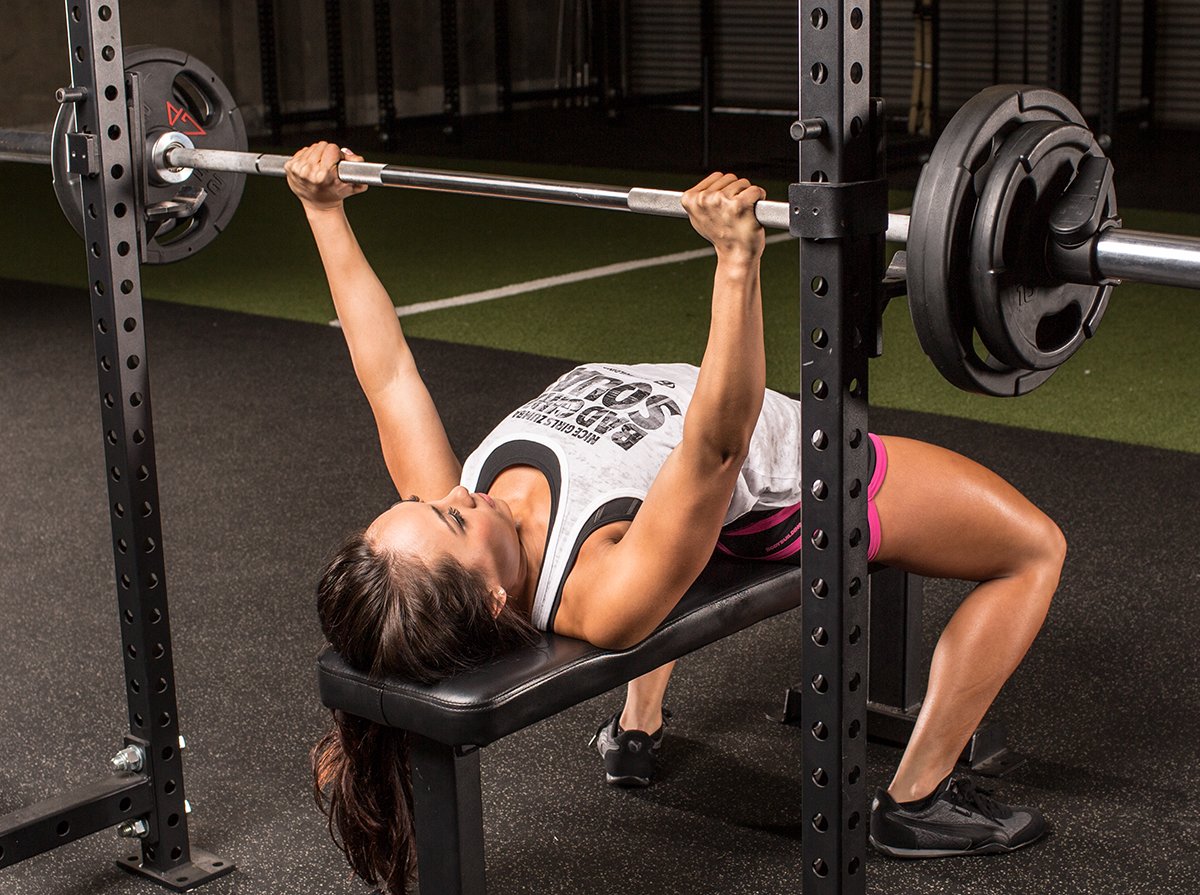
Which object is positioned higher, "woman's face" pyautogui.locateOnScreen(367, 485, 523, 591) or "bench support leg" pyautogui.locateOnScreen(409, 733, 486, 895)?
"woman's face" pyautogui.locateOnScreen(367, 485, 523, 591)

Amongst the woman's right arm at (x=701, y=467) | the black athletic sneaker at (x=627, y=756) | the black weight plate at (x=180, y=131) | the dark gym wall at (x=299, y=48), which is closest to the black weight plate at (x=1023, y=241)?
the woman's right arm at (x=701, y=467)

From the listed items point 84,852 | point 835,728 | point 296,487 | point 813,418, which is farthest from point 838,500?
point 296,487

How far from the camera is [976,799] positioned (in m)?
2.05

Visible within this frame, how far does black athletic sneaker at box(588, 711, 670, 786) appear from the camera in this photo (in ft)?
7.28

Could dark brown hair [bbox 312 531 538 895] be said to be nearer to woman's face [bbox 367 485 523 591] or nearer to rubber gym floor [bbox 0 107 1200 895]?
woman's face [bbox 367 485 523 591]

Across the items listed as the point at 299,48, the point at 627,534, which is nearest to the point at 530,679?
the point at 627,534

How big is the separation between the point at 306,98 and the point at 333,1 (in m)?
1.23

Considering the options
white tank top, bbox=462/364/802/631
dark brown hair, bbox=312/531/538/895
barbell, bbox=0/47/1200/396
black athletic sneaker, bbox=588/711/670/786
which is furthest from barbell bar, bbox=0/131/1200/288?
black athletic sneaker, bbox=588/711/670/786

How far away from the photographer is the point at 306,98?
1095 centimetres

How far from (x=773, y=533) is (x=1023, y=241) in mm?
634

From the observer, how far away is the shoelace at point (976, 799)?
2.04 meters

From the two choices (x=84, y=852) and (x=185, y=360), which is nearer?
(x=84, y=852)

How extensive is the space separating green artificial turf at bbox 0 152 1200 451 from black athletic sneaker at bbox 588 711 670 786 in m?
1.96

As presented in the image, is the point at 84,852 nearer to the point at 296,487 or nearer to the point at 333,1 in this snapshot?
the point at 296,487
